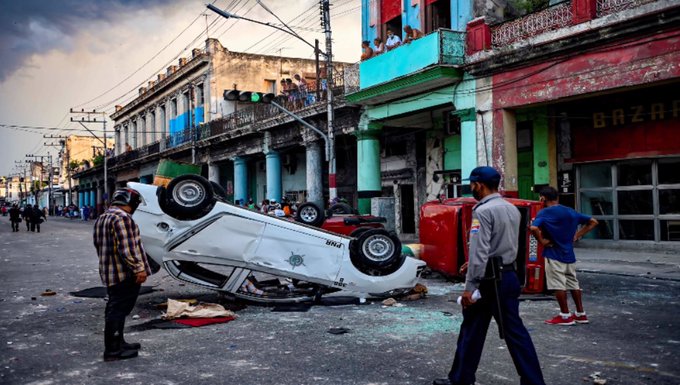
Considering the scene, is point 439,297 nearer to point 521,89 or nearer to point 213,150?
point 521,89

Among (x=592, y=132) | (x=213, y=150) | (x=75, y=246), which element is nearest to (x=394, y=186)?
(x=592, y=132)

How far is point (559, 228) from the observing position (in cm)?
650

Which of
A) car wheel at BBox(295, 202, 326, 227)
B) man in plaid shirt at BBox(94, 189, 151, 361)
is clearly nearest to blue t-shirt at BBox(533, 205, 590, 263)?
man in plaid shirt at BBox(94, 189, 151, 361)

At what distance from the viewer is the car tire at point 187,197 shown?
24.5 feet

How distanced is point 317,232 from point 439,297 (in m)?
2.25

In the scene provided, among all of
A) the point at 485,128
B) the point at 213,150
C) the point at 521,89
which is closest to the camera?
the point at 521,89

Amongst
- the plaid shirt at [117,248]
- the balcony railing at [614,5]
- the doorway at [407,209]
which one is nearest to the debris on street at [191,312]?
the plaid shirt at [117,248]

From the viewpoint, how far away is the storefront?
47.6ft

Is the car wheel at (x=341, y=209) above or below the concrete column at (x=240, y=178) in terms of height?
below

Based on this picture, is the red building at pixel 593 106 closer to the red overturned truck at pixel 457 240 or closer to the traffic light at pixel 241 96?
the red overturned truck at pixel 457 240

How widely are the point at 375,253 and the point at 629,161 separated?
10.7 m

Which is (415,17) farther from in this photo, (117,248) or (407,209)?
(117,248)

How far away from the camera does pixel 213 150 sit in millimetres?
34375

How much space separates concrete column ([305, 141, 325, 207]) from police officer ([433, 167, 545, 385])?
20.2m
